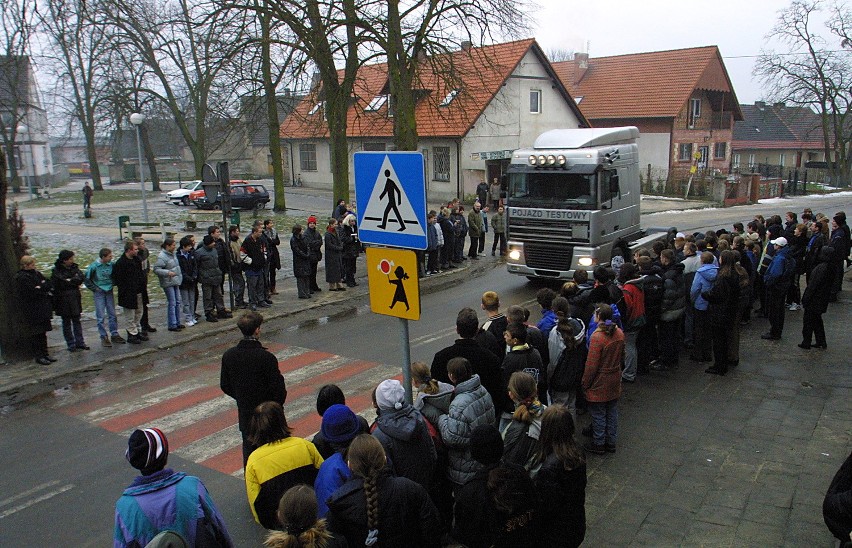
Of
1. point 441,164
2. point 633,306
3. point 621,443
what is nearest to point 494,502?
point 621,443

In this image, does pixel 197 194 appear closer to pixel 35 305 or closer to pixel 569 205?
pixel 35 305

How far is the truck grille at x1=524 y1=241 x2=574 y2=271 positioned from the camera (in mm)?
14242

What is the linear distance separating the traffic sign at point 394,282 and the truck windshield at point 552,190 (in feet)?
32.3

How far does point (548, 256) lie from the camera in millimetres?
14523

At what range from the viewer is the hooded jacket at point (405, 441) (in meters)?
4.49

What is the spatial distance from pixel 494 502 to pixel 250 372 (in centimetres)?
295

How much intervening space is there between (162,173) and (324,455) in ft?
248

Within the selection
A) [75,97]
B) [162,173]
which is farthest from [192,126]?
[75,97]

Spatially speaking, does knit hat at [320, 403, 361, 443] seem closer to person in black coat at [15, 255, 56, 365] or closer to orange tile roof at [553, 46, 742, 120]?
person in black coat at [15, 255, 56, 365]

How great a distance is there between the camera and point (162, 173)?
73750mm

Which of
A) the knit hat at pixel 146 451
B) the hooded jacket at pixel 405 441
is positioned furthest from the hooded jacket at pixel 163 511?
the hooded jacket at pixel 405 441

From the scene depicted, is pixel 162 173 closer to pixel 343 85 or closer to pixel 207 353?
pixel 343 85

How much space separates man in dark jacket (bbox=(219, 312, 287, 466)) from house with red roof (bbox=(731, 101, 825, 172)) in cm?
6787

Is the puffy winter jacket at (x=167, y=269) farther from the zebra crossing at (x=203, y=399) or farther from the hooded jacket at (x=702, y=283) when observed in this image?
the hooded jacket at (x=702, y=283)
